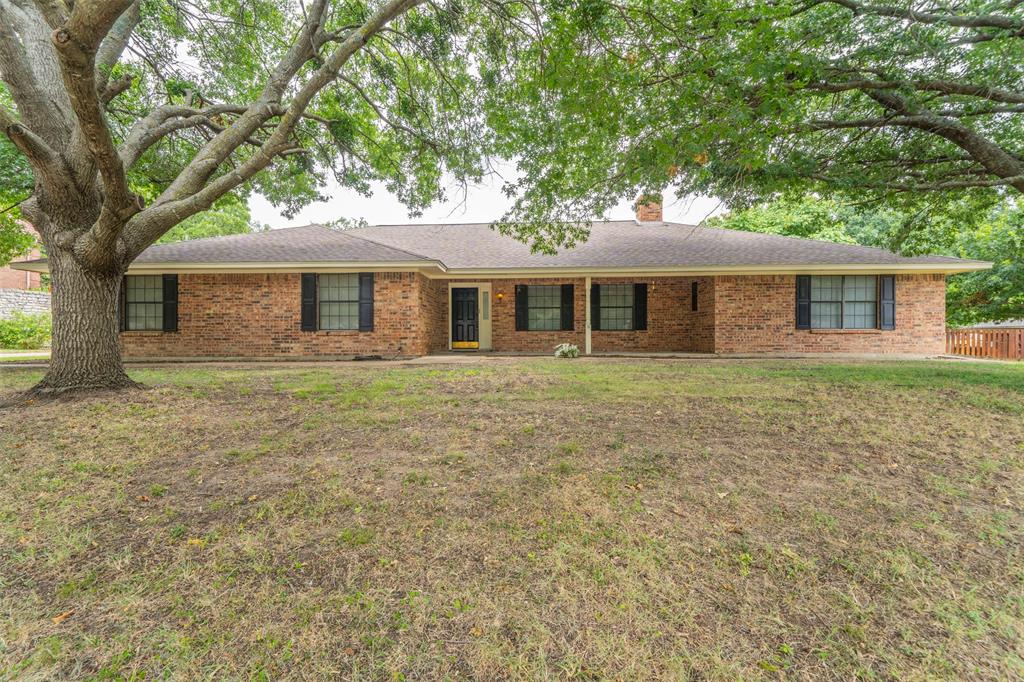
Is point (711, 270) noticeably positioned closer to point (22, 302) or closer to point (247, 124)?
point (247, 124)

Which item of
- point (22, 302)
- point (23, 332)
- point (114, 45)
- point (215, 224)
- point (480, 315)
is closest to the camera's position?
point (114, 45)

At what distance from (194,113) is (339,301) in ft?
16.6

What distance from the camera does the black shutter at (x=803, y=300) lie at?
12.0m

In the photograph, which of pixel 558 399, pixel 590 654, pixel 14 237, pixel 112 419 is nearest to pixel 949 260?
pixel 558 399

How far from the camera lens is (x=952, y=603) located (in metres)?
2.26

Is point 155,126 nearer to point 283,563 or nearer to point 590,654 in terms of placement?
point 283,563

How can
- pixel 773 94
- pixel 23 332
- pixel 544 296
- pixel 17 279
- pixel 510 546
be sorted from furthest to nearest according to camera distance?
pixel 17 279
pixel 23 332
pixel 544 296
pixel 773 94
pixel 510 546

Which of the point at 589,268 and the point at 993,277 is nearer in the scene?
the point at 589,268

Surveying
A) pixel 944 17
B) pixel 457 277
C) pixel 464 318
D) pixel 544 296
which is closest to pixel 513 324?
pixel 544 296

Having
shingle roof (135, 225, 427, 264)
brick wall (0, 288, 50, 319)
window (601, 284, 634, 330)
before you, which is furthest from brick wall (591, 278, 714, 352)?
brick wall (0, 288, 50, 319)

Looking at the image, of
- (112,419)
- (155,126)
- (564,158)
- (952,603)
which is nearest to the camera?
(952,603)

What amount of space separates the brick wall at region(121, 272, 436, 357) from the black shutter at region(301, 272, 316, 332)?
6.9 inches

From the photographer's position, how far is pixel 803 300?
39.4 ft

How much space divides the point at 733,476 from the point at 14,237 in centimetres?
1873
